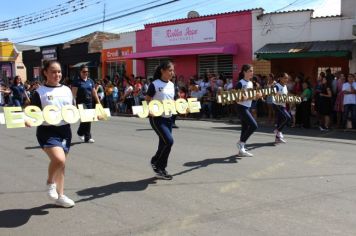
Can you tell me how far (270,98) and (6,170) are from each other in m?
5.64

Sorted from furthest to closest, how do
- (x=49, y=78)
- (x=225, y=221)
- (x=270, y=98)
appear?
(x=270, y=98) → (x=49, y=78) → (x=225, y=221)

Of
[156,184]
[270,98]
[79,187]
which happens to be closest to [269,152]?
[270,98]

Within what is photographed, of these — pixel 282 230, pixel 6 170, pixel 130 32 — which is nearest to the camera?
pixel 282 230

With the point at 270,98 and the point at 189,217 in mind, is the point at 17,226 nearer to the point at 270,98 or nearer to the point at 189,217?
the point at 189,217

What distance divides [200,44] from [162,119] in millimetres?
16836

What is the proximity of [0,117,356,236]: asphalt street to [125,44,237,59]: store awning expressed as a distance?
439 inches

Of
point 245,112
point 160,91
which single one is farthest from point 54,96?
point 245,112

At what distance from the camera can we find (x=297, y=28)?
19438 millimetres

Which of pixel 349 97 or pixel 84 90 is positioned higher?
pixel 84 90

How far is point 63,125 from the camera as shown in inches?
218

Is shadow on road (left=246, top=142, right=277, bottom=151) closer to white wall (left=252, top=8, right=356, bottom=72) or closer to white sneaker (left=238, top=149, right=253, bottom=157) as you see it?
white sneaker (left=238, top=149, right=253, bottom=157)

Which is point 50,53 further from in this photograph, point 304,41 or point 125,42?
point 304,41

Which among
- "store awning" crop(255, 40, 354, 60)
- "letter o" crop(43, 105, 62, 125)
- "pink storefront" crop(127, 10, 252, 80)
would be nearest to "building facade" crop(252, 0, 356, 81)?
"store awning" crop(255, 40, 354, 60)

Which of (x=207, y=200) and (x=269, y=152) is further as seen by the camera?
(x=269, y=152)
